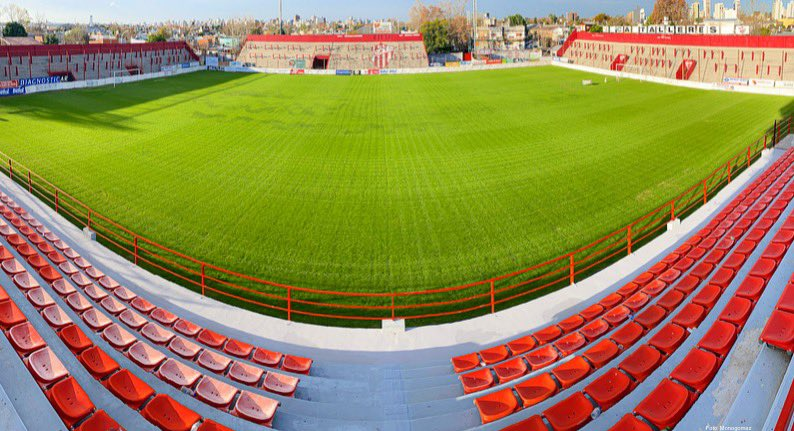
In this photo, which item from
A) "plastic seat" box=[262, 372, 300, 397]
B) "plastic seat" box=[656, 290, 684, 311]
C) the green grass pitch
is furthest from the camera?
the green grass pitch

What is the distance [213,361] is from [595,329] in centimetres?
621

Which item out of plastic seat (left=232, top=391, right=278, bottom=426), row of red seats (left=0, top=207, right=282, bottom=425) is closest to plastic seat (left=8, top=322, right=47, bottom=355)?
row of red seats (left=0, top=207, right=282, bottom=425)

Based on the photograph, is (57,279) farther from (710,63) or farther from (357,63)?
(357,63)

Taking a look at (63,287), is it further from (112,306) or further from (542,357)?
(542,357)

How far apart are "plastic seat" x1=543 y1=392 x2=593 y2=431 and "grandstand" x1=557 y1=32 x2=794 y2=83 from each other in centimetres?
4709

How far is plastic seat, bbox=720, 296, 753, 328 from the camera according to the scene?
779 centimetres

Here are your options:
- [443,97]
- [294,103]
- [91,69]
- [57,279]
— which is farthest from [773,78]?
[91,69]

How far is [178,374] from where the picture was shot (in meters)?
7.64

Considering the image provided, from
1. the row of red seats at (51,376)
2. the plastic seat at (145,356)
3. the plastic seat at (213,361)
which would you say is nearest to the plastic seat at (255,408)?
the plastic seat at (213,361)

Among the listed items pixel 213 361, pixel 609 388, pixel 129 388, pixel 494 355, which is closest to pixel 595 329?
pixel 494 355

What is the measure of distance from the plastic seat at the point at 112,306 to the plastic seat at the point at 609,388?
820 cm

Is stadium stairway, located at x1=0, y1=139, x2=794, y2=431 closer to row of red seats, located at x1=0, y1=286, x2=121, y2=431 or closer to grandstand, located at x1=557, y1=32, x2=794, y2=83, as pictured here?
row of red seats, located at x1=0, y1=286, x2=121, y2=431

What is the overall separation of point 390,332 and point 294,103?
113ft

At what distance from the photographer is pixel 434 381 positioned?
323 inches
